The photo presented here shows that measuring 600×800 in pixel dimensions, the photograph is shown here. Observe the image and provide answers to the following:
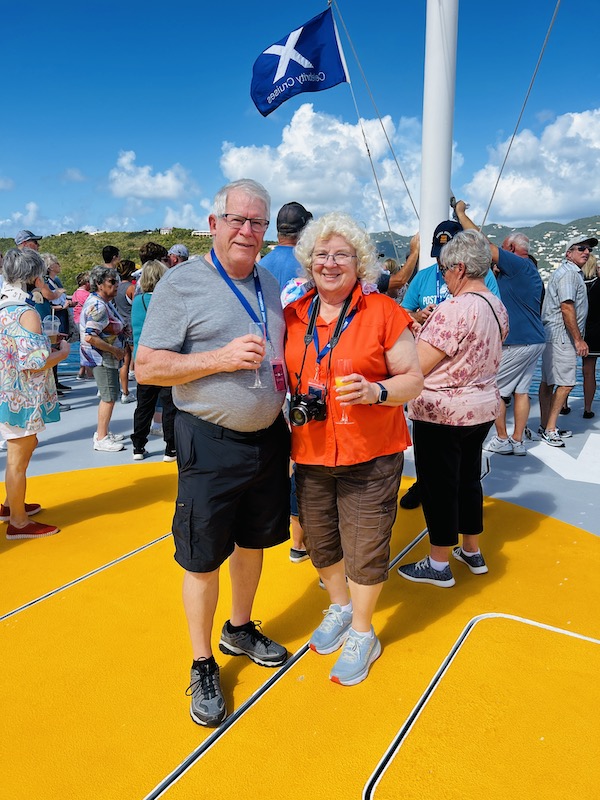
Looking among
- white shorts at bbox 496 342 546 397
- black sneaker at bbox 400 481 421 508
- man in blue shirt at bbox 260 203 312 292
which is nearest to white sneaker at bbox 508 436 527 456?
white shorts at bbox 496 342 546 397

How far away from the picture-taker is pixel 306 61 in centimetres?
527

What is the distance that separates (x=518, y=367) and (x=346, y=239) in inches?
131

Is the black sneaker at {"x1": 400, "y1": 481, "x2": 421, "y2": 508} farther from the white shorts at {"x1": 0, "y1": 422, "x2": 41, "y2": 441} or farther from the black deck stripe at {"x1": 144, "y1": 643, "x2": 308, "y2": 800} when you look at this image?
the white shorts at {"x1": 0, "y1": 422, "x2": 41, "y2": 441}

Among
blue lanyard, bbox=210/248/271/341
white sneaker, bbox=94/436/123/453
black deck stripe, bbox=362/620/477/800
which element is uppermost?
blue lanyard, bbox=210/248/271/341

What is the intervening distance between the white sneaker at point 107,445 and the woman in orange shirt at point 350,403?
3.47m

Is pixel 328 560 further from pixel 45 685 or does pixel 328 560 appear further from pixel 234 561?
pixel 45 685

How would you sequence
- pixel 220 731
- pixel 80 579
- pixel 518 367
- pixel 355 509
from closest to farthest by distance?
pixel 220 731 < pixel 355 509 < pixel 80 579 < pixel 518 367

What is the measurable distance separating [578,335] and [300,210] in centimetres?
357

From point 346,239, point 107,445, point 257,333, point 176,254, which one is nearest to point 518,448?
point 346,239

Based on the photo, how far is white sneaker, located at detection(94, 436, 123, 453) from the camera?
525 cm

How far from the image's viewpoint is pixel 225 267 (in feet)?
6.49

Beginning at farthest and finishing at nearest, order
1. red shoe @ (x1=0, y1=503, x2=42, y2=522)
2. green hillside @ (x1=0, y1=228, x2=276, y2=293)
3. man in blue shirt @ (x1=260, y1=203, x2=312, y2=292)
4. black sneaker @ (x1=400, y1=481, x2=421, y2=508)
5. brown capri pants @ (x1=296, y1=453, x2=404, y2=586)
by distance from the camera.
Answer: green hillside @ (x1=0, y1=228, x2=276, y2=293) < black sneaker @ (x1=400, y1=481, x2=421, y2=508) < red shoe @ (x1=0, y1=503, x2=42, y2=522) < man in blue shirt @ (x1=260, y1=203, x2=312, y2=292) < brown capri pants @ (x1=296, y1=453, x2=404, y2=586)

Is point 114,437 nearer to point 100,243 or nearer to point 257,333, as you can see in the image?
point 257,333

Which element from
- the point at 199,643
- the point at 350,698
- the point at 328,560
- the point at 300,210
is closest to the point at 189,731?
the point at 199,643
